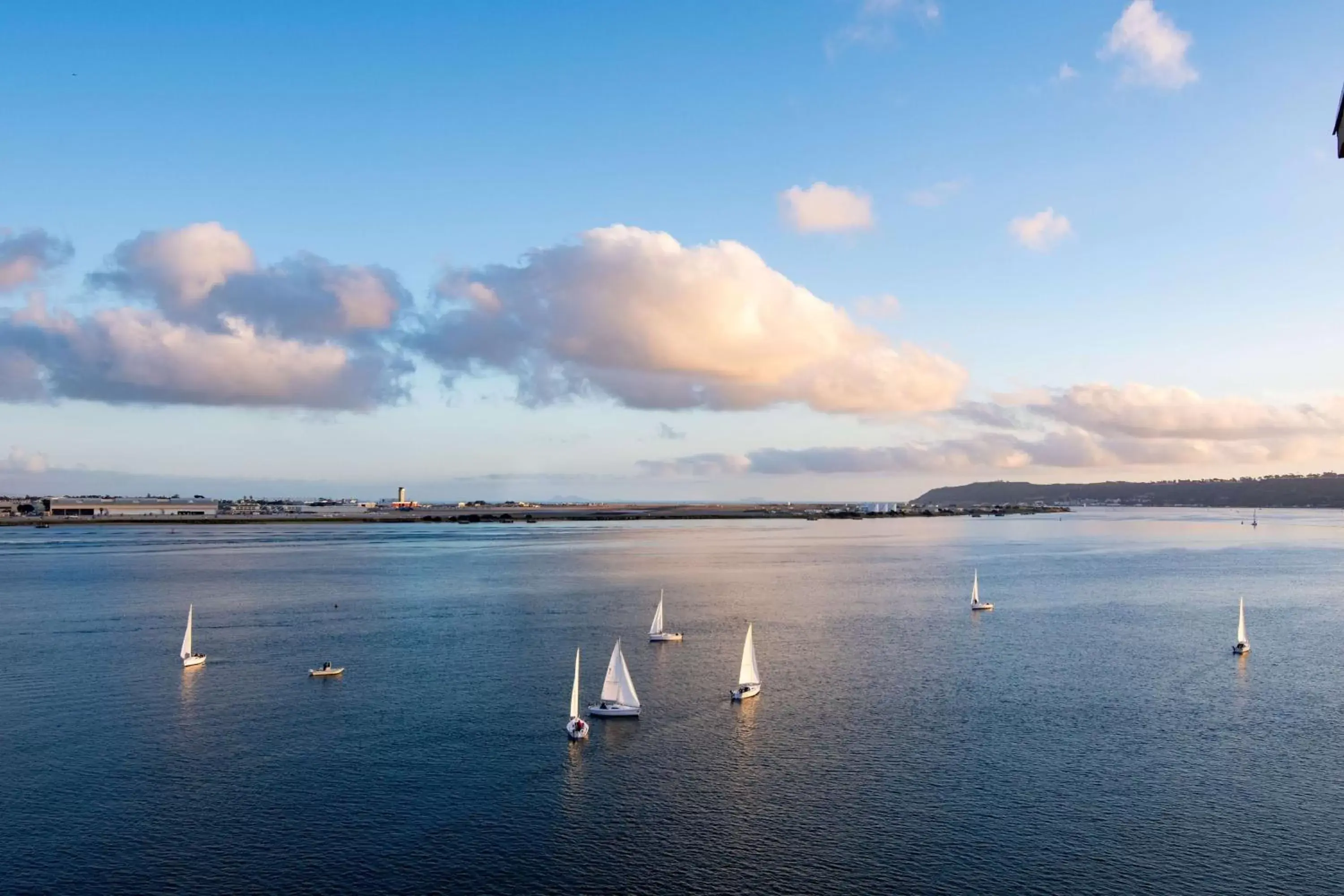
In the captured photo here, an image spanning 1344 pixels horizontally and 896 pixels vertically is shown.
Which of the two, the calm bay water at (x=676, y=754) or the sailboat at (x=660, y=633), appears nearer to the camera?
the calm bay water at (x=676, y=754)

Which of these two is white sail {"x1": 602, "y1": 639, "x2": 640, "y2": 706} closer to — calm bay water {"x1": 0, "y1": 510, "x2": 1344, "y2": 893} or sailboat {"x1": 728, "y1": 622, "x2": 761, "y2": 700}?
calm bay water {"x1": 0, "y1": 510, "x2": 1344, "y2": 893}

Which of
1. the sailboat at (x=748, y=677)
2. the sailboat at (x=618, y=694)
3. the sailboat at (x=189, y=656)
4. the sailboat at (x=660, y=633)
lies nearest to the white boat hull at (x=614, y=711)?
the sailboat at (x=618, y=694)

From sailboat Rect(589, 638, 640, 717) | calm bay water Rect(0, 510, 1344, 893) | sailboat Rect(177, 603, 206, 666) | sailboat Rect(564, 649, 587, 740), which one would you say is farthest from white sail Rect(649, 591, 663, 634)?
sailboat Rect(177, 603, 206, 666)

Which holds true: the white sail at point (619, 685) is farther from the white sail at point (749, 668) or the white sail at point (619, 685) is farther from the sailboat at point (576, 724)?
the white sail at point (749, 668)

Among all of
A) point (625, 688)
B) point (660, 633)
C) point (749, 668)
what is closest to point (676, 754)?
point (625, 688)

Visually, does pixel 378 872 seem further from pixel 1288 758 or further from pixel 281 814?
pixel 1288 758
